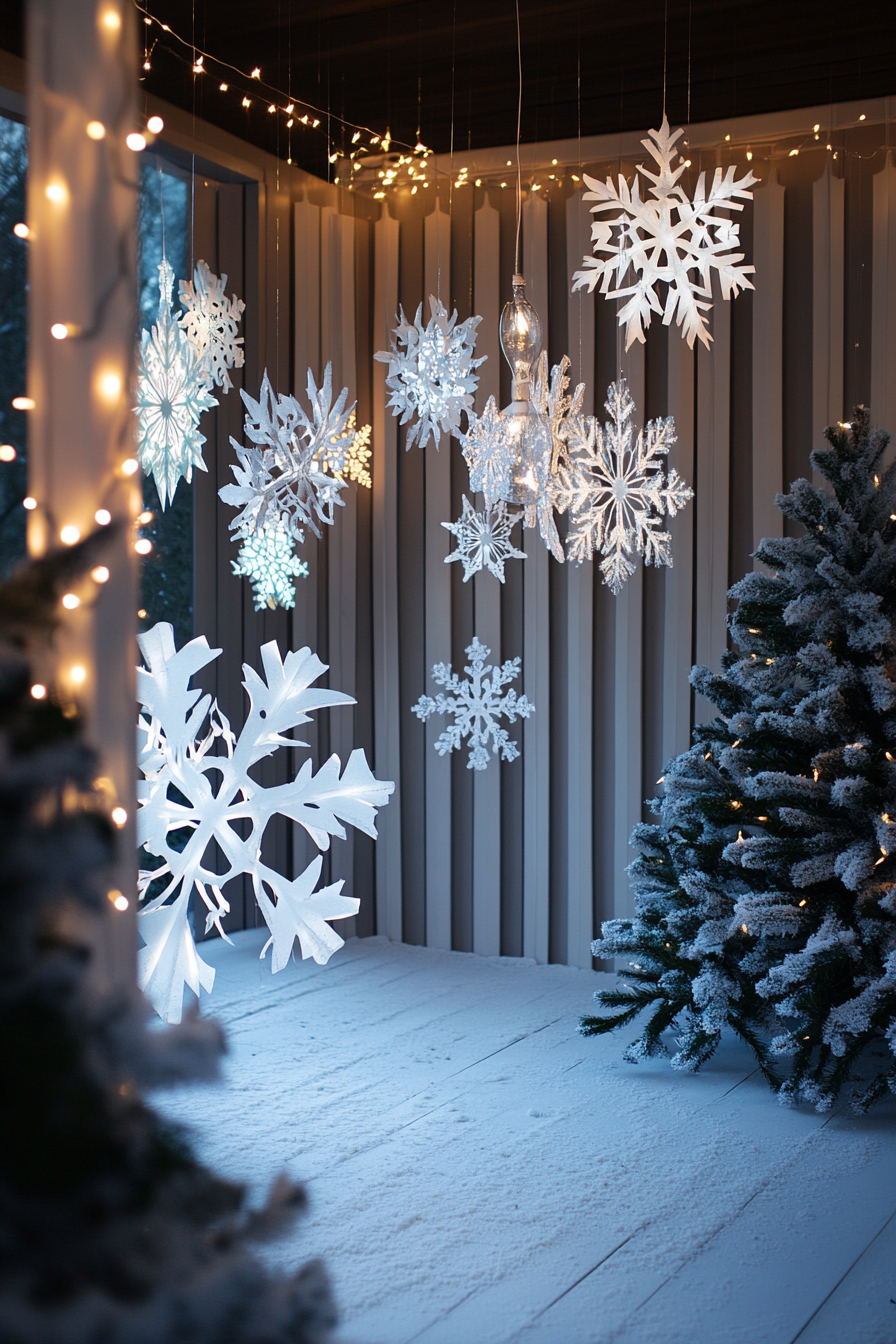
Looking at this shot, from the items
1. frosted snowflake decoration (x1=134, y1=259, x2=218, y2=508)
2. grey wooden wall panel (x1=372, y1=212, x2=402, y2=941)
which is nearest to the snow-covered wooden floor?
grey wooden wall panel (x1=372, y1=212, x2=402, y2=941)

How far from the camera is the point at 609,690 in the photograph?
4.35 meters

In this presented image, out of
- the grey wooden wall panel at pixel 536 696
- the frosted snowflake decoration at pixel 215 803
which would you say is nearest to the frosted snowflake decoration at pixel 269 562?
Result: the frosted snowflake decoration at pixel 215 803

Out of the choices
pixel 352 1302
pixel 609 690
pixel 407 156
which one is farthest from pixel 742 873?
pixel 407 156

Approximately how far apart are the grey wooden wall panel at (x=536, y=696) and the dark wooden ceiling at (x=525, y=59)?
1.26 feet

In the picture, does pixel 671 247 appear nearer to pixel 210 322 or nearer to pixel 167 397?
pixel 210 322

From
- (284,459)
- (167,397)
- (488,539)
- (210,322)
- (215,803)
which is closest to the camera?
(215,803)

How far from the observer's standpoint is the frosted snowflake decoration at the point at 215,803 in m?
3.22

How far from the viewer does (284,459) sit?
398cm

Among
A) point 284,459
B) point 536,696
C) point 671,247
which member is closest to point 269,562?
point 284,459

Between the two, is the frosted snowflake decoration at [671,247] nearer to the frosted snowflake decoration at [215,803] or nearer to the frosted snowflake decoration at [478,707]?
the frosted snowflake decoration at [478,707]

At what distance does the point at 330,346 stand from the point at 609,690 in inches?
63.3

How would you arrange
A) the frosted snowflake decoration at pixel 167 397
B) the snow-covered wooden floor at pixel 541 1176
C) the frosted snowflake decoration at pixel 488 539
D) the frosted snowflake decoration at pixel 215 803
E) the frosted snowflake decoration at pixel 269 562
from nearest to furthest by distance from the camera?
the snow-covered wooden floor at pixel 541 1176 → the frosted snowflake decoration at pixel 215 803 → the frosted snowflake decoration at pixel 167 397 → the frosted snowflake decoration at pixel 269 562 → the frosted snowflake decoration at pixel 488 539

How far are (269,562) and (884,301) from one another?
206cm

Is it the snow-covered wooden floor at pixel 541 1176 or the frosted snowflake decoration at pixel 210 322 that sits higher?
the frosted snowflake decoration at pixel 210 322
